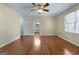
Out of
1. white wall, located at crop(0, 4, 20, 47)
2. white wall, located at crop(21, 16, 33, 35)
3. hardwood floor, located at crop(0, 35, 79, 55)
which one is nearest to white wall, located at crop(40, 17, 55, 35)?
white wall, located at crop(21, 16, 33, 35)

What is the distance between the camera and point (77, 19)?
5.12 m

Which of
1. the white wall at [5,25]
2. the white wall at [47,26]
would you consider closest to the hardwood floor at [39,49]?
the white wall at [5,25]

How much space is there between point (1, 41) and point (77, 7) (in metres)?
3.77

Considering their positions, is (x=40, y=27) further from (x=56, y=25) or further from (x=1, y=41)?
(x=1, y=41)

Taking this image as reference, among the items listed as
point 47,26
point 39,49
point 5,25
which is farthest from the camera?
point 47,26

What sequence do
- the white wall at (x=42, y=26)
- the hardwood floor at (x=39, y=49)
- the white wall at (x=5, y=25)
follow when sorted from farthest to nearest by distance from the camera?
the white wall at (x=42, y=26)
the white wall at (x=5, y=25)
the hardwood floor at (x=39, y=49)

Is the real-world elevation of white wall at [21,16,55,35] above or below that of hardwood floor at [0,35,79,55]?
above

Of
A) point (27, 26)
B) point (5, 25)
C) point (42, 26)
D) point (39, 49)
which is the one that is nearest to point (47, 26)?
point (42, 26)

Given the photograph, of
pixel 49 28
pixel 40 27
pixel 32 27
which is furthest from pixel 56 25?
pixel 32 27

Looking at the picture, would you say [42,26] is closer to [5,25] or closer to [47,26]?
[47,26]

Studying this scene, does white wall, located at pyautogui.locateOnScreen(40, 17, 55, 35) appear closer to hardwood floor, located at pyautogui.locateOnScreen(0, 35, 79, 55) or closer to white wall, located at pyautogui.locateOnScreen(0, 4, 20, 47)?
white wall, located at pyautogui.locateOnScreen(0, 4, 20, 47)

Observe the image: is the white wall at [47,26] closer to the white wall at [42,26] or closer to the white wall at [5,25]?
the white wall at [42,26]

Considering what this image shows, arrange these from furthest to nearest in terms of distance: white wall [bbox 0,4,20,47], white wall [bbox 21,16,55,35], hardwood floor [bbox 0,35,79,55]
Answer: white wall [bbox 21,16,55,35] → white wall [bbox 0,4,20,47] → hardwood floor [bbox 0,35,79,55]

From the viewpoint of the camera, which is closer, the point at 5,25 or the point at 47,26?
the point at 5,25
